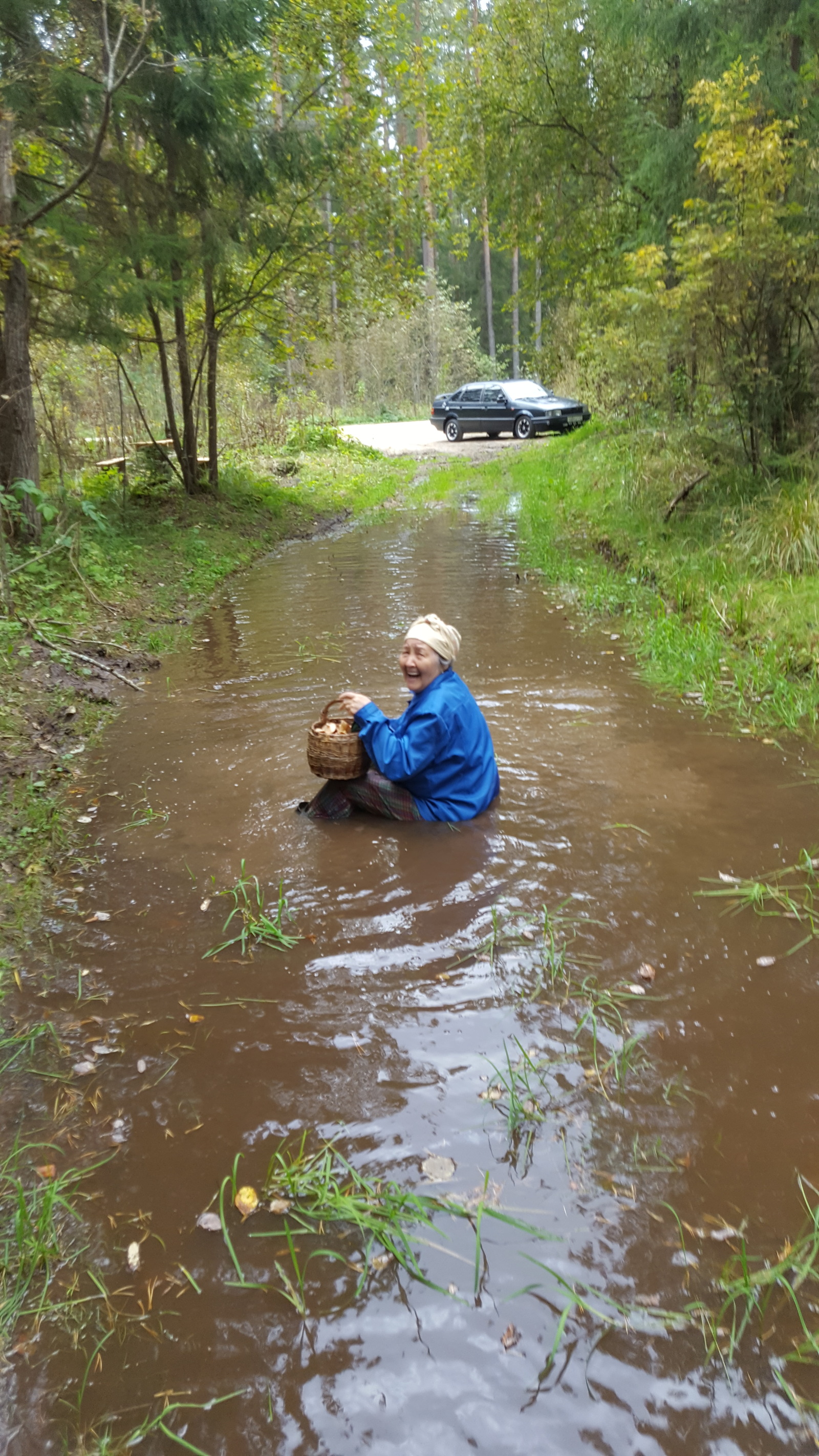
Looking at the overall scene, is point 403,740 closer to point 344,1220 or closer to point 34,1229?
point 344,1220

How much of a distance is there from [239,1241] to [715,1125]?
1.46m

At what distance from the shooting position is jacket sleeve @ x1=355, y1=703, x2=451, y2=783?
178 inches

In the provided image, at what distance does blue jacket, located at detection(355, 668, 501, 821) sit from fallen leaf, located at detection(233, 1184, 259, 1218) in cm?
224

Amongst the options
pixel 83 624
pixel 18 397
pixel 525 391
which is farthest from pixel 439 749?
pixel 525 391

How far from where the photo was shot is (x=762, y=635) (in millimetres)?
7191

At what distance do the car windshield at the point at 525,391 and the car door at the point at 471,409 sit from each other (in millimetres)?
845

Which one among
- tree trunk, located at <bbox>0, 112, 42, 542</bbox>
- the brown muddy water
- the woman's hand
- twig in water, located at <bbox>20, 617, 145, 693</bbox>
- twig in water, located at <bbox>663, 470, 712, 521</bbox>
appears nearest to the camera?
the brown muddy water

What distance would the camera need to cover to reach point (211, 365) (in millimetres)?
14156

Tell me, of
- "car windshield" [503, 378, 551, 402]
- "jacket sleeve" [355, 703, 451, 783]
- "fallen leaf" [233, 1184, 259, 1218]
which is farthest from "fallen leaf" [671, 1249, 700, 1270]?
"car windshield" [503, 378, 551, 402]

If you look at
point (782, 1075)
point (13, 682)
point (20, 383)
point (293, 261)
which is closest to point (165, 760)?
point (13, 682)

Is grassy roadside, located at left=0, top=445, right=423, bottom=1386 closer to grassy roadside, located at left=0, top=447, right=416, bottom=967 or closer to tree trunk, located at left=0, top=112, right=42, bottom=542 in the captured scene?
grassy roadside, located at left=0, top=447, right=416, bottom=967

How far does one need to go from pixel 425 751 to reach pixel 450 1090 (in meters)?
1.84

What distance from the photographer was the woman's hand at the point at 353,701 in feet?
15.4

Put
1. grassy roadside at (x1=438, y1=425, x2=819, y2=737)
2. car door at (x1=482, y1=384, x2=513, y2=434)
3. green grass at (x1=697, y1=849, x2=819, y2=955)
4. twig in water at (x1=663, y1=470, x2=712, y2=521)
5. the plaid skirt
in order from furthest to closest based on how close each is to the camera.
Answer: car door at (x1=482, y1=384, x2=513, y2=434)
twig in water at (x1=663, y1=470, x2=712, y2=521)
grassy roadside at (x1=438, y1=425, x2=819, y2=737)
the plaid skirt
green grass at (x1=697, y1=849, x2=819, y2=955)
